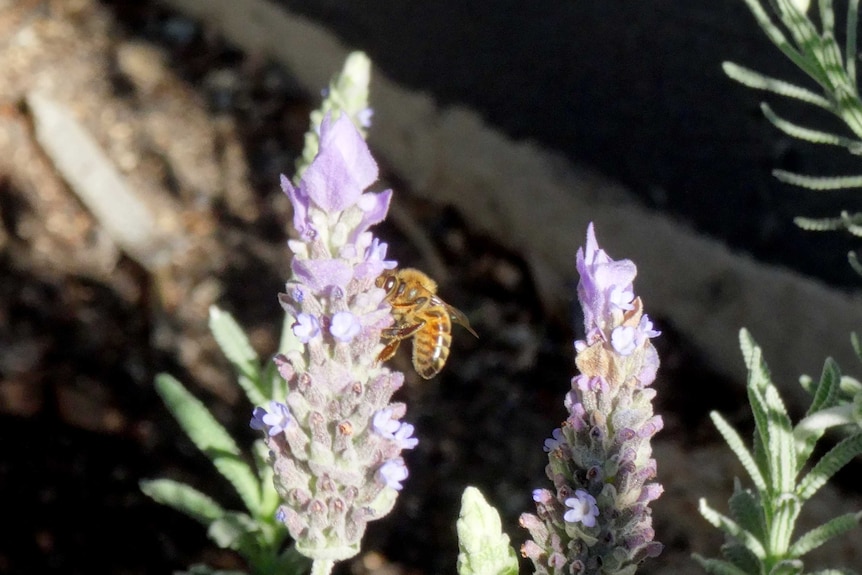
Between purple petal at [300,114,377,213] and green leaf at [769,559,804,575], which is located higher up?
purple petal at [300,114,377,213]

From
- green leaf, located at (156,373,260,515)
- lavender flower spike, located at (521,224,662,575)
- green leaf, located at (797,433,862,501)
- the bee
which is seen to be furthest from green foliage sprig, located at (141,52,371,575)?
green leaf, located at (797,433,862,501)

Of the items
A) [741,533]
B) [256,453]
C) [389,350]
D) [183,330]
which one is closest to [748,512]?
[741,533]

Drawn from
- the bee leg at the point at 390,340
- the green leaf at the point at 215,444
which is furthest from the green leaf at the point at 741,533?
the green leaf at the point at 215,444

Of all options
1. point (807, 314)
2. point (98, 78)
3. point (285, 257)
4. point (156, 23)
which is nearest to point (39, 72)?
point (98, 78)

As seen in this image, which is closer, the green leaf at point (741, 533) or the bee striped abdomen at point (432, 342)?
the green leaf at point (741, 533)

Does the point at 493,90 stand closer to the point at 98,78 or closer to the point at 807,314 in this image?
the point at 807,314

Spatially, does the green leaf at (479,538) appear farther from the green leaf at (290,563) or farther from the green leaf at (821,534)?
the green leaf at (290,563)

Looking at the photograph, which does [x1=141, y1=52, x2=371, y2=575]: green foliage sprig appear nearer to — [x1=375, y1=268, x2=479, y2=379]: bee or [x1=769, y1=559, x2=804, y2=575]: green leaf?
[x1=375, y1=268, x2=479, y2=379]: bee
